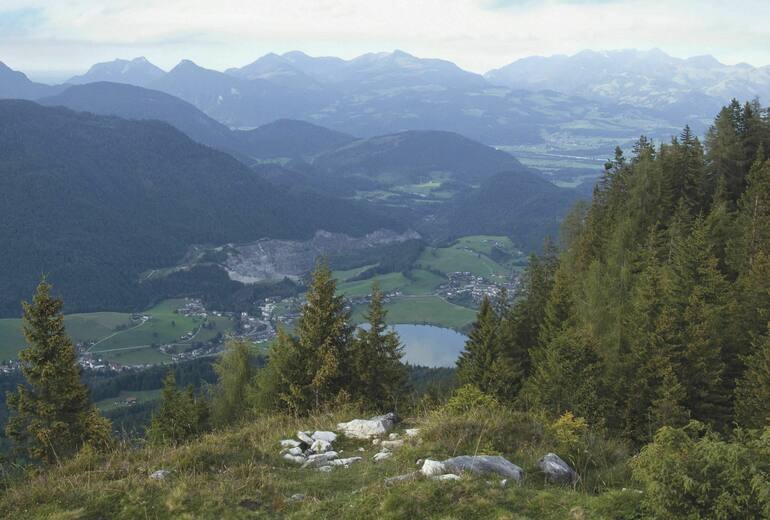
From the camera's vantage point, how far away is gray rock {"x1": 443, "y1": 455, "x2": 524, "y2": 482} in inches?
464

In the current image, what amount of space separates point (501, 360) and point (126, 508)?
25307 mm

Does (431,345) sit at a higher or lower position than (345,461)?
lower

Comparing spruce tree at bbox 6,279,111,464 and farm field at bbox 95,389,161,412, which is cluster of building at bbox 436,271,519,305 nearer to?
farm field at bbox 95,389,161,412

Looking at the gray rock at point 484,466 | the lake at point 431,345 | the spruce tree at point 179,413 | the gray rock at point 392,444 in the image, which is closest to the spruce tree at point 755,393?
the gray rock at point 484,466

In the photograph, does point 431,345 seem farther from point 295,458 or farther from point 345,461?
point 345,461

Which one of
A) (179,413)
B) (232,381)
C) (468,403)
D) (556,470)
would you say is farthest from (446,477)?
(232,381)

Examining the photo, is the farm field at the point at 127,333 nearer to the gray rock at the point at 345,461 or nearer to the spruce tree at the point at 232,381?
the spruce tree at the point at 232,381

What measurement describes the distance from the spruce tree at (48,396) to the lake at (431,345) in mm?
98170

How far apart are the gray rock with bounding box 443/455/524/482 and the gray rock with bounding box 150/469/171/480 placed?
616 cm

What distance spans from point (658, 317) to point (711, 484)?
70.4 feet

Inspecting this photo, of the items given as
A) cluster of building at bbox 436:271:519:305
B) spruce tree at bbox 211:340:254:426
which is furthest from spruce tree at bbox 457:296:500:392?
cluster of building at bbox 436:271:519:305

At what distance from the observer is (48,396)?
2677cm

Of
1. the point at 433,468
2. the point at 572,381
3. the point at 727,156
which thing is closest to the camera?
the point at 433,468

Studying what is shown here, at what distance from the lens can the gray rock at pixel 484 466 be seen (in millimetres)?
11794
